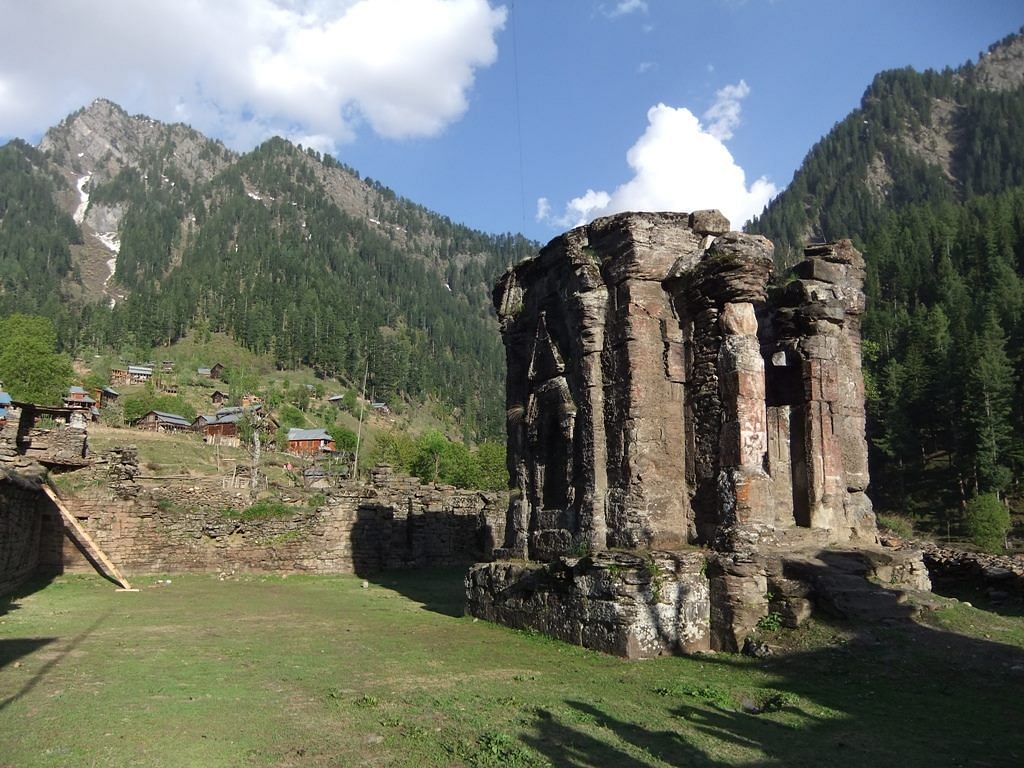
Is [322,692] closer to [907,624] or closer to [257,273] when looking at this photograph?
[907,624]

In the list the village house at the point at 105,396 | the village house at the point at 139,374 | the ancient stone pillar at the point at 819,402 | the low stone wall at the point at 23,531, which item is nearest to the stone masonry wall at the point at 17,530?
the low stone wall at the point at 23,531

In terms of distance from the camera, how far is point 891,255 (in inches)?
4097

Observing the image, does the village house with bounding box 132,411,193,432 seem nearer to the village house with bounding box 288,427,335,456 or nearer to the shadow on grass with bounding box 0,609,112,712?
the village house with bounding box 288,427,335,456

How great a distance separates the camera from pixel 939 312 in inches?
3142

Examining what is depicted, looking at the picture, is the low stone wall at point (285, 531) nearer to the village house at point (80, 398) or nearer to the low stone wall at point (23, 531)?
the low stone wall at point (23, 531)

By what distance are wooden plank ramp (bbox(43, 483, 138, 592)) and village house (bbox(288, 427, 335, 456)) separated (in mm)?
64903

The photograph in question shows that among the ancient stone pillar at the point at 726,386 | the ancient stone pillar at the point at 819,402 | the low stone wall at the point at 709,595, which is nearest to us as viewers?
the low stone wall at the point at 709,595

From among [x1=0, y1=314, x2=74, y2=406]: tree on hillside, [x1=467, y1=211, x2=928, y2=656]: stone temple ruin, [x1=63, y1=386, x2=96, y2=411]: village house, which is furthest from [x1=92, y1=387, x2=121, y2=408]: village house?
[x1=467, y1=211, x2=928, y2=656]: stone temple ruin

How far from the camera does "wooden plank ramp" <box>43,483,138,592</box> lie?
19.4 meters

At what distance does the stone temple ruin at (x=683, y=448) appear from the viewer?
1106cm

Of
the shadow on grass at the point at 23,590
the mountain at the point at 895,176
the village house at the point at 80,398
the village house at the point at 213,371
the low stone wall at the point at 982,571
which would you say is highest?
the mountain at the point at 895,176

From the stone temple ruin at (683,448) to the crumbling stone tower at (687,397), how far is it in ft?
0.12

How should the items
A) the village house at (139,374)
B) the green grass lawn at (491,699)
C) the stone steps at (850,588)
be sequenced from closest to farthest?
the green grass lawn at (491,699), the stone steps at (850,588), the village house at (139,374)

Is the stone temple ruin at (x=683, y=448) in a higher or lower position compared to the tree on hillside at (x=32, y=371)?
lower
